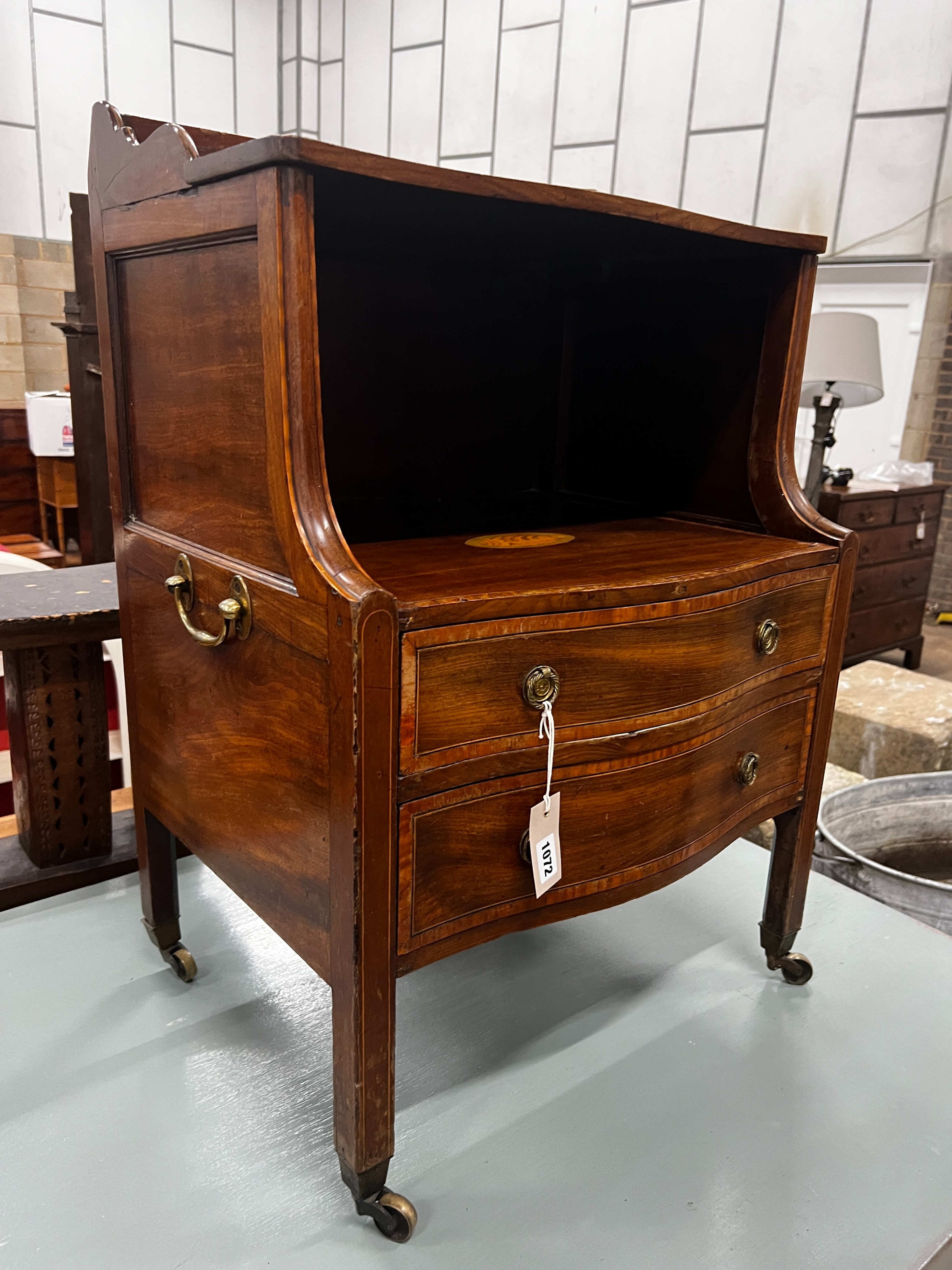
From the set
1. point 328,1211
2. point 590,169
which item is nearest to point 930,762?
point 328,1211

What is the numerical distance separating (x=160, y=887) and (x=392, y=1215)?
0.64 m

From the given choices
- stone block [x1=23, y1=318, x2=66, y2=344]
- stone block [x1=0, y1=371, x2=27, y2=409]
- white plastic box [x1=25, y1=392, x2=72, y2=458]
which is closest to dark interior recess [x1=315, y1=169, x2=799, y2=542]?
white plastic box [x1=25, y1=392, x2=72, y2=458]

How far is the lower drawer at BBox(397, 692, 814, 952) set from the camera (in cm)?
102

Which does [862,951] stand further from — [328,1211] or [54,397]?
[54,397]

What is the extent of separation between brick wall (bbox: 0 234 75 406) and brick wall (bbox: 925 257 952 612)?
5.30 m

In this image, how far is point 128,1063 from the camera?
126 cm

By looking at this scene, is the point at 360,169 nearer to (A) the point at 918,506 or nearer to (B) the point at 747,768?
(B) the point at 747,768

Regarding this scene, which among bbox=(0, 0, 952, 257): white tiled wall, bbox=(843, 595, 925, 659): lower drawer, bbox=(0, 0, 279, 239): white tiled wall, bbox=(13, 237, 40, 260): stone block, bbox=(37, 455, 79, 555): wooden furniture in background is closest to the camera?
bbox=(843, 595, 925, 659): lower drawer

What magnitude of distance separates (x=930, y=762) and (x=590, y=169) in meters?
4.13

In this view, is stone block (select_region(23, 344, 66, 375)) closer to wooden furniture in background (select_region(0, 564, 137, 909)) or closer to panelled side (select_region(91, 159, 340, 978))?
wooden furniture in background (select_region(0, 564, 137, 909))

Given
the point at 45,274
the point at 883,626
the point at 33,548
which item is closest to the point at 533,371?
the point at 883,626

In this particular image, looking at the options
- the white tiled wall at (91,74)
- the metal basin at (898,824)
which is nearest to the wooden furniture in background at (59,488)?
the white tiled wall at (91,74)

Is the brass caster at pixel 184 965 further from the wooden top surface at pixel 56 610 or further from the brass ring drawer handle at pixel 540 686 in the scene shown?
the brass ring drawer handle at pixel 540 686

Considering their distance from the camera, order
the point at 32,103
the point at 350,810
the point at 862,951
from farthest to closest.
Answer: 1. the point at 32,103
2. the point at 862,951
3. the point at 350,810
